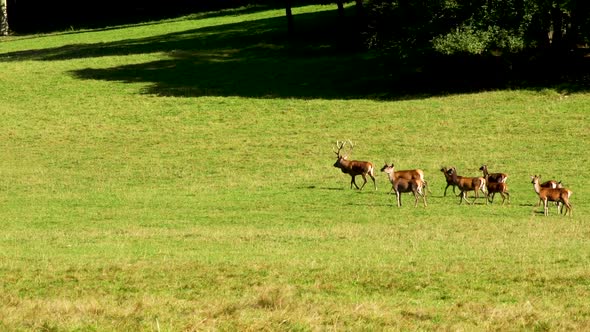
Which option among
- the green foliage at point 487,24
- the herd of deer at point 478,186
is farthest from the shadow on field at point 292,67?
the herd of deer at point 478,186

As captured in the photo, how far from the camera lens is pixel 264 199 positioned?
29.2 m

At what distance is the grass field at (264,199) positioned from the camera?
13.3 metres

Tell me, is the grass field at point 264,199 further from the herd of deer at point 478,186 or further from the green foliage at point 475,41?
the green foliage at point 475,41

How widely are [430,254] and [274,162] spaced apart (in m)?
17.4

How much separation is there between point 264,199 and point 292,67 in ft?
93.6

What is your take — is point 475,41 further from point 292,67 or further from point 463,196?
point 463,196

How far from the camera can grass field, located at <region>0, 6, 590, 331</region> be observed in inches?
524

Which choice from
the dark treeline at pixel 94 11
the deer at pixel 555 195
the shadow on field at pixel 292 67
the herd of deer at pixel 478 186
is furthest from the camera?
the dark treeline at pixel 94 11

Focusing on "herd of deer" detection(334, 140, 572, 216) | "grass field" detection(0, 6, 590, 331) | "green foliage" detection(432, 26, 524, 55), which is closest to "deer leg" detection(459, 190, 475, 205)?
"herd of deer" detection(334, 140, 572, 216)

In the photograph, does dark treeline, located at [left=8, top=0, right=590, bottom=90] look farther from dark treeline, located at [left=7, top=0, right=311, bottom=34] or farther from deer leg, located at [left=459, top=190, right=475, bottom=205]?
dark treeline, located at [left=7, top=0, right=311, bottom=34]

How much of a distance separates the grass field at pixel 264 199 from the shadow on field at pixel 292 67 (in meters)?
0.27

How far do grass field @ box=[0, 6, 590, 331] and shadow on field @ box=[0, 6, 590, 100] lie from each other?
27cm

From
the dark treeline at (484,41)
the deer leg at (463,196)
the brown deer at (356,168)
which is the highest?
the dark treeline at (484,41)

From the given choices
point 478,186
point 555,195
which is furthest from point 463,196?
point 555,195
